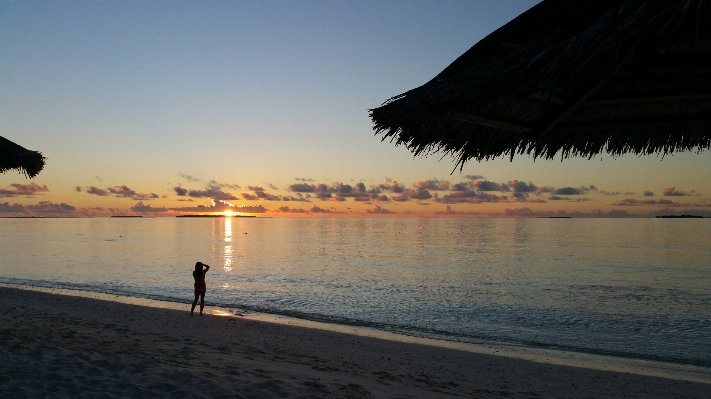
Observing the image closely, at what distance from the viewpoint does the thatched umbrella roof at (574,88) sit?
107 inches

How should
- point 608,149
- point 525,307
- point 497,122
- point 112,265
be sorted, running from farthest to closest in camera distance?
point 112,265
point 525,307
point 608,149
point 497,122

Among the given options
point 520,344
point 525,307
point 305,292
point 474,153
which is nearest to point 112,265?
point 305,292

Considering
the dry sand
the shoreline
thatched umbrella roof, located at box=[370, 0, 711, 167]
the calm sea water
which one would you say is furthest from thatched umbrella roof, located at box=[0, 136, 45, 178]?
the calm sea water

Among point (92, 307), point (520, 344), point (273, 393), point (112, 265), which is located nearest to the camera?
point (273, 393)

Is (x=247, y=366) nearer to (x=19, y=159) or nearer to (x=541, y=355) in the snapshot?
(x=19, y=159)

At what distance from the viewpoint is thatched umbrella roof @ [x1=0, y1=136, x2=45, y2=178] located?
30.8 ft

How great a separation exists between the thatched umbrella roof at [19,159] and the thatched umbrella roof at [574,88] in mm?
8556

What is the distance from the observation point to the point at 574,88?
10.5 feet

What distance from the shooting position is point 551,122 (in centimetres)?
370

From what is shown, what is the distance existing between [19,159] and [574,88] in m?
10.2

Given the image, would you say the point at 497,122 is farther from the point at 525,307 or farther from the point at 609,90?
the point at 525,307

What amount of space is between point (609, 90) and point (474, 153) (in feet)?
3.65

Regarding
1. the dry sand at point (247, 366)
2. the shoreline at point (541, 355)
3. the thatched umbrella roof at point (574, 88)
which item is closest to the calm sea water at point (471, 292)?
the shoreline at point (541, 355)

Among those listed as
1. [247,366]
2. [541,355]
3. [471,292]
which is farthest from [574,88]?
[471,292]
